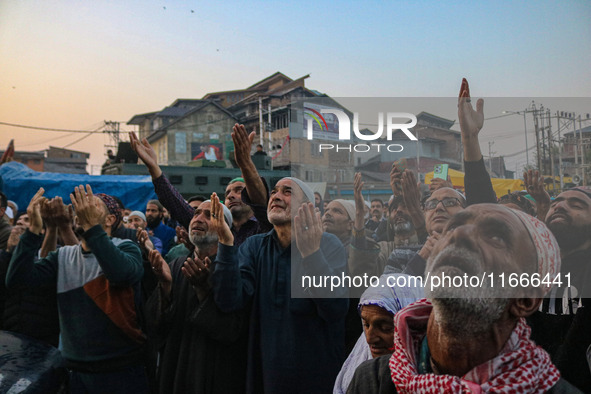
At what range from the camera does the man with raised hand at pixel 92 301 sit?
8.92 feet

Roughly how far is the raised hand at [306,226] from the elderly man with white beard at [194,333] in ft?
1.94

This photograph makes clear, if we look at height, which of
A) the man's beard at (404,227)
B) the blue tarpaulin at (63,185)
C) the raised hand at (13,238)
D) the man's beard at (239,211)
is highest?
the blue tarpaulin at (63,185)

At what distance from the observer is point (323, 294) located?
2.17m

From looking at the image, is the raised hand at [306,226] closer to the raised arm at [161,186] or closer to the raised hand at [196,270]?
the raised hand at [196,270]

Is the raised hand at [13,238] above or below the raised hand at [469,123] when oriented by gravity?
below

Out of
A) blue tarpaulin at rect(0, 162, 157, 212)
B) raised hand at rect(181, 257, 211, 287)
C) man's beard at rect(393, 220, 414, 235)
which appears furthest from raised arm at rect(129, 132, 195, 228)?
blue tarpaulin at rect(0, 162, 157, 212)

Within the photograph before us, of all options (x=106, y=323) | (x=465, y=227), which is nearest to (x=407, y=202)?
(x=465, y=227)

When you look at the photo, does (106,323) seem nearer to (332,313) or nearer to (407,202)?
(332,313)

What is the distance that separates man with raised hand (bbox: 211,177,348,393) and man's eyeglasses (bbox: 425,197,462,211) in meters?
0.55

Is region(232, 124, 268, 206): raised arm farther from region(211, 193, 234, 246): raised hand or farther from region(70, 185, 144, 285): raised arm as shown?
region(70, 185, 144, 285): raised arm

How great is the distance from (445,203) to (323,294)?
79 cm

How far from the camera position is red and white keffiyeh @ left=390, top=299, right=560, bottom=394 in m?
1.10

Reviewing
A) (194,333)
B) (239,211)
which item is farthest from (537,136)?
(239,211)

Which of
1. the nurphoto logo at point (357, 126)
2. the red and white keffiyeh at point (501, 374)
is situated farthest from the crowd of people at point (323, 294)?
the nurphoto logo at point (357, 126)
